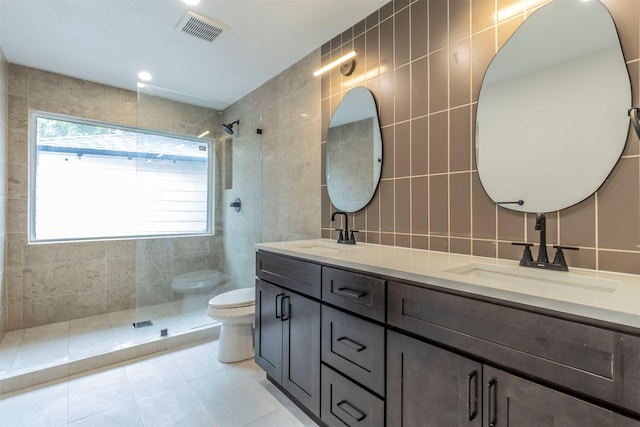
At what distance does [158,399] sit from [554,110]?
2515 mm

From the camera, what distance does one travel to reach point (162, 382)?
6.27 feet

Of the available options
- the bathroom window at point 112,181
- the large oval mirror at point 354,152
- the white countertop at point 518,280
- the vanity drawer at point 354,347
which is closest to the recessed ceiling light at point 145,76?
the bathroom window at point 112,181

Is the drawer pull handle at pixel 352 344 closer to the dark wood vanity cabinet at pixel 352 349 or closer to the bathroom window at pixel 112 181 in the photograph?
the dark wood vanity cabinet at pixel 352 349

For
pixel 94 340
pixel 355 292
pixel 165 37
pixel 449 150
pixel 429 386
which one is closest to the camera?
pixel 429 386

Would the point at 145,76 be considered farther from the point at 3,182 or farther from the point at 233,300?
the point at 233,300

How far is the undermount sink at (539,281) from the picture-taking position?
82cm

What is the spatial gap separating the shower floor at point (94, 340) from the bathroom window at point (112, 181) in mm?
798

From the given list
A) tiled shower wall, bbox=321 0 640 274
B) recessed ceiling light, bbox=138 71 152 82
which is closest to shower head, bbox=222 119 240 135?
recessed ceiling light, bbox=138 71 152 82

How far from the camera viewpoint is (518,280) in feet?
3.56

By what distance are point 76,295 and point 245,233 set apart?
1.73 metres

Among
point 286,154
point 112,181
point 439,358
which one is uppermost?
point 286,154

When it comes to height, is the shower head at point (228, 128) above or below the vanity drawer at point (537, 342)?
above

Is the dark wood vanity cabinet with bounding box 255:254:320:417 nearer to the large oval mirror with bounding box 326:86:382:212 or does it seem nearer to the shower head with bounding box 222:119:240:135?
the large oval mirror with bounding box 326:86:382:212

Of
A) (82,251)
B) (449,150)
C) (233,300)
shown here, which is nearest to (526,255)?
(449,150)
